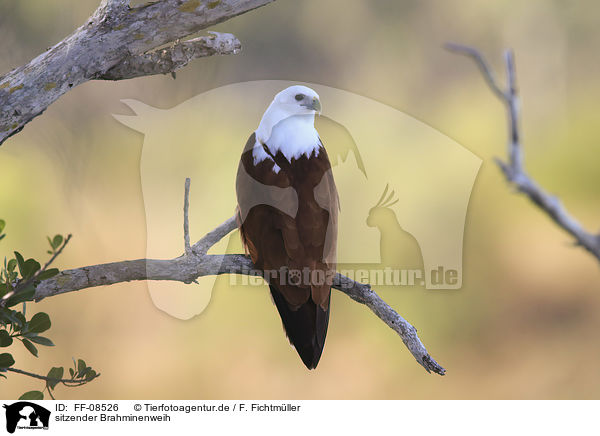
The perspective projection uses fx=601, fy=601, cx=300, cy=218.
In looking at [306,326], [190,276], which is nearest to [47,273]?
[190,276]

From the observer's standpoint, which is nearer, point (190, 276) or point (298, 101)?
point (190, 276)

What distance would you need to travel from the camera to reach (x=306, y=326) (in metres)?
1.66

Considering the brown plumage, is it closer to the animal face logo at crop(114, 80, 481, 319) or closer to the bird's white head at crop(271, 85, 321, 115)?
the bird's white head at crop(271, 85, 321, 115)

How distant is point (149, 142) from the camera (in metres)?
2.48

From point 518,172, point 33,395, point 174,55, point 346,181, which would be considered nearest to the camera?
point 518,172

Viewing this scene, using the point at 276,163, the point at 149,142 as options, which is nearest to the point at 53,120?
the point at 149,142

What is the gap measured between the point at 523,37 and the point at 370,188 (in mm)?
1869

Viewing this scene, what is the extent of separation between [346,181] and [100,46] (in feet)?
4.21

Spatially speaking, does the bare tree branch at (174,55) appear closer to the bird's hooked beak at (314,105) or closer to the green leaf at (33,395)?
the bird's hooked beak at (314,105)

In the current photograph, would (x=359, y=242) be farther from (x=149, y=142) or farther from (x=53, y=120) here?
(x=53, y=120)
